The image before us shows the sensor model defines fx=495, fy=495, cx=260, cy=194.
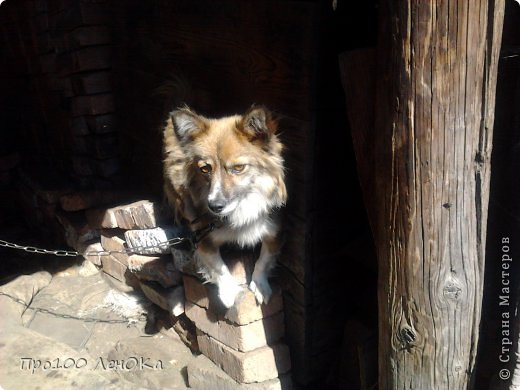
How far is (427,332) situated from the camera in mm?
2025

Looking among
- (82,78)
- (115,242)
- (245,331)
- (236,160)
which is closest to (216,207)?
(236,160)

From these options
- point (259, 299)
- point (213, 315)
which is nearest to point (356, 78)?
point (259, 299)

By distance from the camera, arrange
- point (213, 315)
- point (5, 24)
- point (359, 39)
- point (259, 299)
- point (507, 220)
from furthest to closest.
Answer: point (5, 24)
point (213, 315)
point (259, 299)
point (359, 39)
point (507, 220)

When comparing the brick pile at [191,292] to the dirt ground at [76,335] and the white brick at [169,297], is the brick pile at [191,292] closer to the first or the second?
the white brick at [169,297]

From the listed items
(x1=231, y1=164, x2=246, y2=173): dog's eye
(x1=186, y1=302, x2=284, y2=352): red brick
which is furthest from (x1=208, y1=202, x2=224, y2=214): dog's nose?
(x1=186, y1=302, x2=284, y2=352): red brick

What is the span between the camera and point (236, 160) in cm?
259

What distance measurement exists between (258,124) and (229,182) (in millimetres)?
357

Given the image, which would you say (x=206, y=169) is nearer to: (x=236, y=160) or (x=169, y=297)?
(x=236, y=160)

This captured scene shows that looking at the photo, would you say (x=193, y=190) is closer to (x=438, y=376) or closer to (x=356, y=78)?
(x=356, y=78)

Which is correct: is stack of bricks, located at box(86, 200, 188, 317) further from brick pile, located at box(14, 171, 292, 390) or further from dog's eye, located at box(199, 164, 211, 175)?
dog's eye, located at box(199, 164, 211, 175)

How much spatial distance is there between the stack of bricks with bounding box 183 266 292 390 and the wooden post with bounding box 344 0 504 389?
117cm

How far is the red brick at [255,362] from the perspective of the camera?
3279mm

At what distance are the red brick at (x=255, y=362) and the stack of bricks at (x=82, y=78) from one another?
220 centimetres

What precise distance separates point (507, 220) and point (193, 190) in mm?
1674
